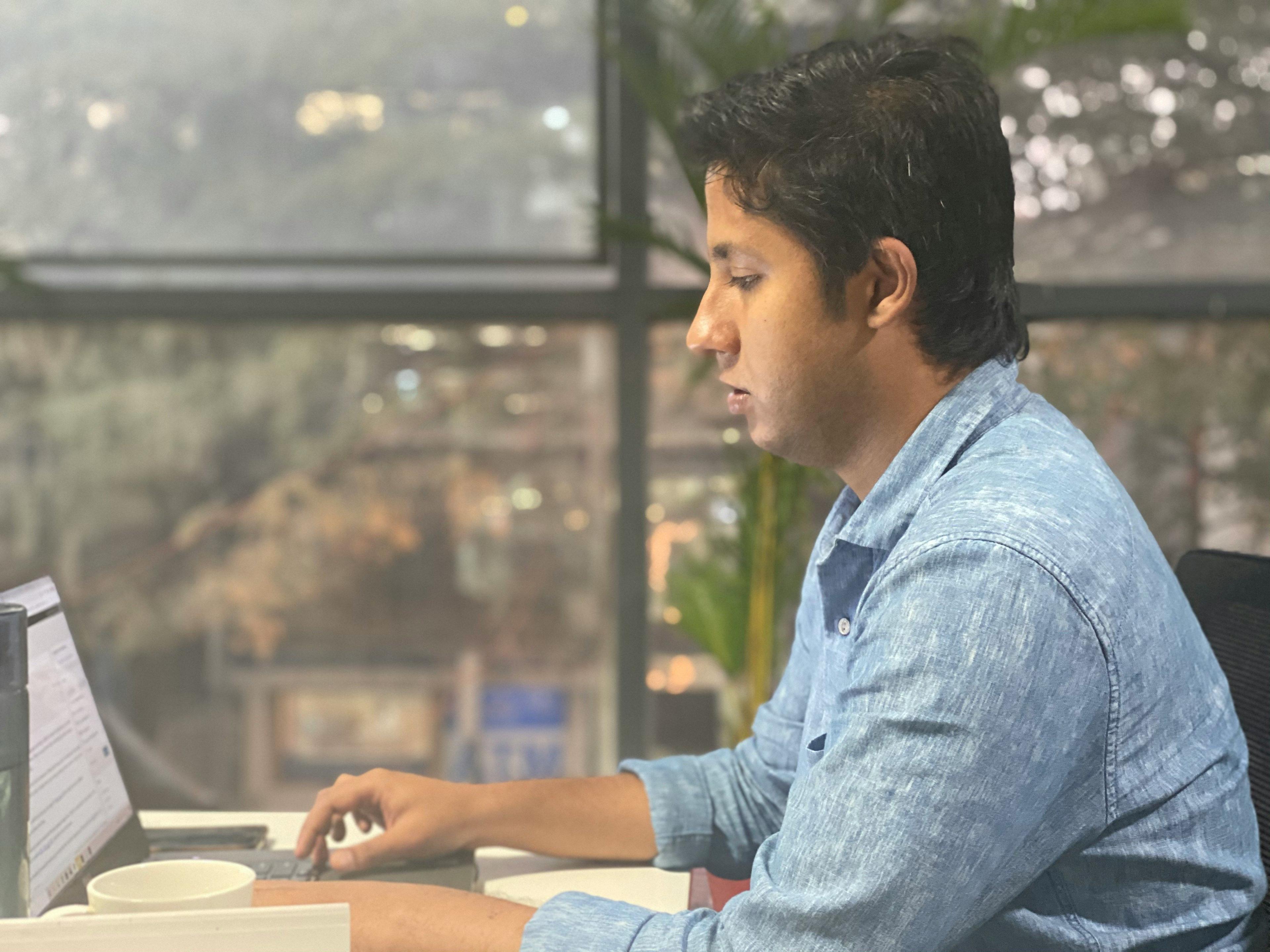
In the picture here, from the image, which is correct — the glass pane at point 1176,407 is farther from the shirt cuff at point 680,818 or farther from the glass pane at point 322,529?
the shirt cuff at point 680,818

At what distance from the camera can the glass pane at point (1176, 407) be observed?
2928 millimetres

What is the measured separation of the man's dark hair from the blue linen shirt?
0.32 ft

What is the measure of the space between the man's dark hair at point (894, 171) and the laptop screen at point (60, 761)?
69 cm

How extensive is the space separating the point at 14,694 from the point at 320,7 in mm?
2520

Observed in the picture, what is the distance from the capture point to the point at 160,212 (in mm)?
2943

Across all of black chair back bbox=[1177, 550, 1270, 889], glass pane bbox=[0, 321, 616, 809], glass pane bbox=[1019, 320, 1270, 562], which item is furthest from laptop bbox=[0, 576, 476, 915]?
glass pane bbox=[1019, 320, 1270, 562]

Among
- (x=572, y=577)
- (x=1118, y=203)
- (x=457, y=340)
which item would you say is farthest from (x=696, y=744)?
(x=1118, y=203)

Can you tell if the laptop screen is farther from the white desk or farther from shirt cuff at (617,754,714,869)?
shirt cuff at (617,754,714,869)

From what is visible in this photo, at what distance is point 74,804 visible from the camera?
1023 mm

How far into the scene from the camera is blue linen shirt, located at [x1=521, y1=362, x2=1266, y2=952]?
70 centimetres

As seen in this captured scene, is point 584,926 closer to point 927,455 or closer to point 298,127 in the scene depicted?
→ point 927,455

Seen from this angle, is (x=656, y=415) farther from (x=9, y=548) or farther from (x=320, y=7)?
(x=9, y=548)

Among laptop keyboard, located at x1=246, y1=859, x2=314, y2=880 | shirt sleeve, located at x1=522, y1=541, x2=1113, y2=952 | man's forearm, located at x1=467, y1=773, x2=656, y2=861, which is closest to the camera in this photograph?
shirt sleeve, located at x1=522, y1=541, x2=1113, y2=952

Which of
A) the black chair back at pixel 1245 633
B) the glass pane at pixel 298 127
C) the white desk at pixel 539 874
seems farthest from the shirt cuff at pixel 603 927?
the glass pane at pixel 298 127
